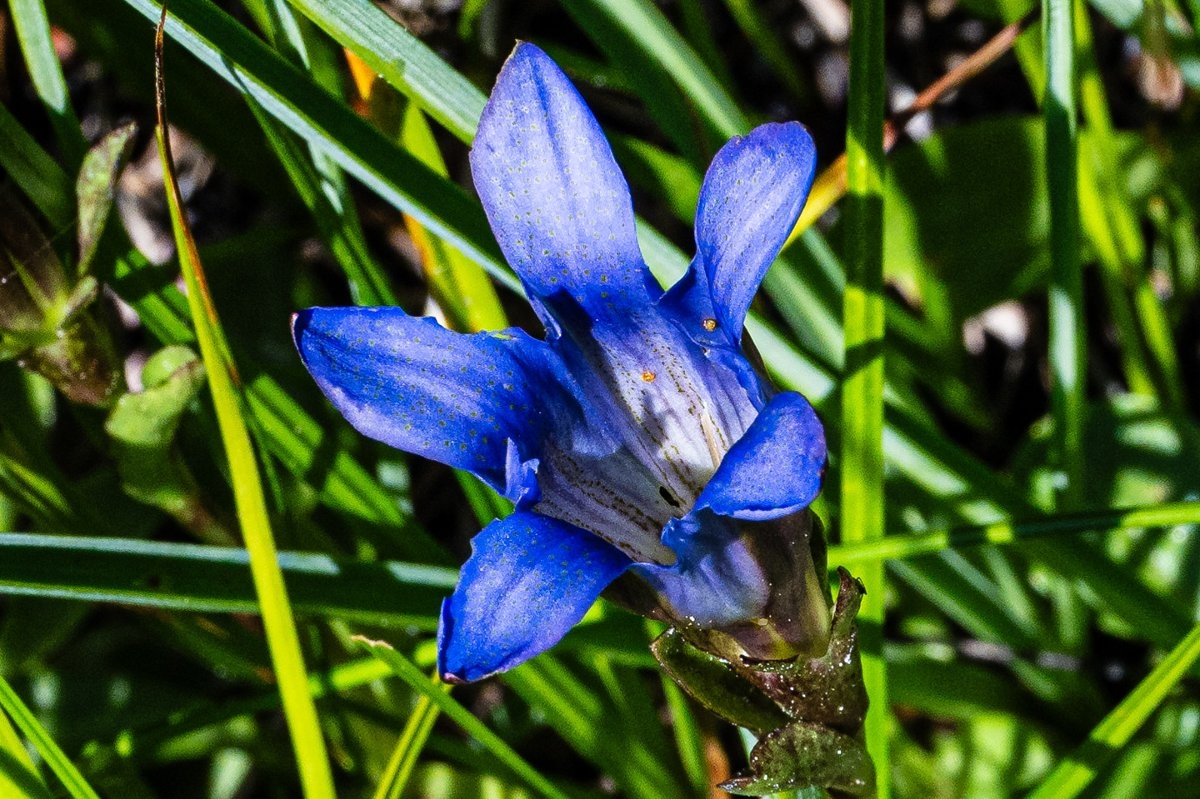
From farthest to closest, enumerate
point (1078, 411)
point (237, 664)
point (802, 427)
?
1. point (237, 664)
2. point (1078, 411)
3. point (802, 427)

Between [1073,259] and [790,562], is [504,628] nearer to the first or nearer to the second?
[790,562]

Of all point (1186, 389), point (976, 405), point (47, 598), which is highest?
point (47, 598)

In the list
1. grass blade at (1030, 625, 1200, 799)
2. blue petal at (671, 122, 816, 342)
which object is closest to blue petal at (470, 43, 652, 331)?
blue petal at (671, 122, 816, 342)

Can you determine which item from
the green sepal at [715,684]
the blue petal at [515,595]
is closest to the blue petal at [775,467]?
the blue petal at [515,595]

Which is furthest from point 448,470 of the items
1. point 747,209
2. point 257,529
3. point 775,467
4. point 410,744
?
point 775,467

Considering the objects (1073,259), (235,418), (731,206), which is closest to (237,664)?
(235,418)

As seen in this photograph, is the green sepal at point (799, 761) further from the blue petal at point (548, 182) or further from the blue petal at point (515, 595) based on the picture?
the blue petal at point (548, 182)

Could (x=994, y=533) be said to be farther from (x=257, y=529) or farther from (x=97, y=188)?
(x=97, y=188)
